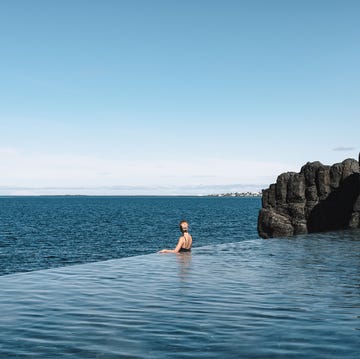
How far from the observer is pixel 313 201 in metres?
56.6

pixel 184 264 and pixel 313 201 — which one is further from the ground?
pixel 313 201

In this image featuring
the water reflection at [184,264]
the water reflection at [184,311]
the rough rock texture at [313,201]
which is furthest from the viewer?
the rough rock texture at [313,201]

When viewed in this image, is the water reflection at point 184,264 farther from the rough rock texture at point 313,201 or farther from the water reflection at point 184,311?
the rough rock texture at point 313,201

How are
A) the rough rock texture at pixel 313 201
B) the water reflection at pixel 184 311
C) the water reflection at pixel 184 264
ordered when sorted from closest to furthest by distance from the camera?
1. the water reflection at pixel 184 311
2. the water reflection at pixel 184 264
3. the rough rock texture at pixel 313 201

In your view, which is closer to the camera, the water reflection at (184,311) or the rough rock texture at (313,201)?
the water reflection at (184,311)

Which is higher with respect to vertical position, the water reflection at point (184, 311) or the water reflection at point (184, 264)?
the water reflection at point (184, 311)

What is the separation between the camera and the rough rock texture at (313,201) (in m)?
53.6

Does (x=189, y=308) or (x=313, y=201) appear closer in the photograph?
(x=189, y=308)

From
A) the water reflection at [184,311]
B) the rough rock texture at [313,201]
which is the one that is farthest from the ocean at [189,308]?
the rough rock texture at [313,201]

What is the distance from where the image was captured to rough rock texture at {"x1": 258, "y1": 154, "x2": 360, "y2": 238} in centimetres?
5356

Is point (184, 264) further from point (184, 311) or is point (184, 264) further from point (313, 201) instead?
point (313, 201)

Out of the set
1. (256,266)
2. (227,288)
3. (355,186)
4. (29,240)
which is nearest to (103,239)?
(29,240)

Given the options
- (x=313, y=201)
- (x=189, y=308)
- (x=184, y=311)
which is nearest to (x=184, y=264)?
(x=189, y=308)

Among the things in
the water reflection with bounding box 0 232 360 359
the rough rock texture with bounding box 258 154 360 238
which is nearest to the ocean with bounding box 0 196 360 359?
the water reflection with bounding box 0 232 360 359
